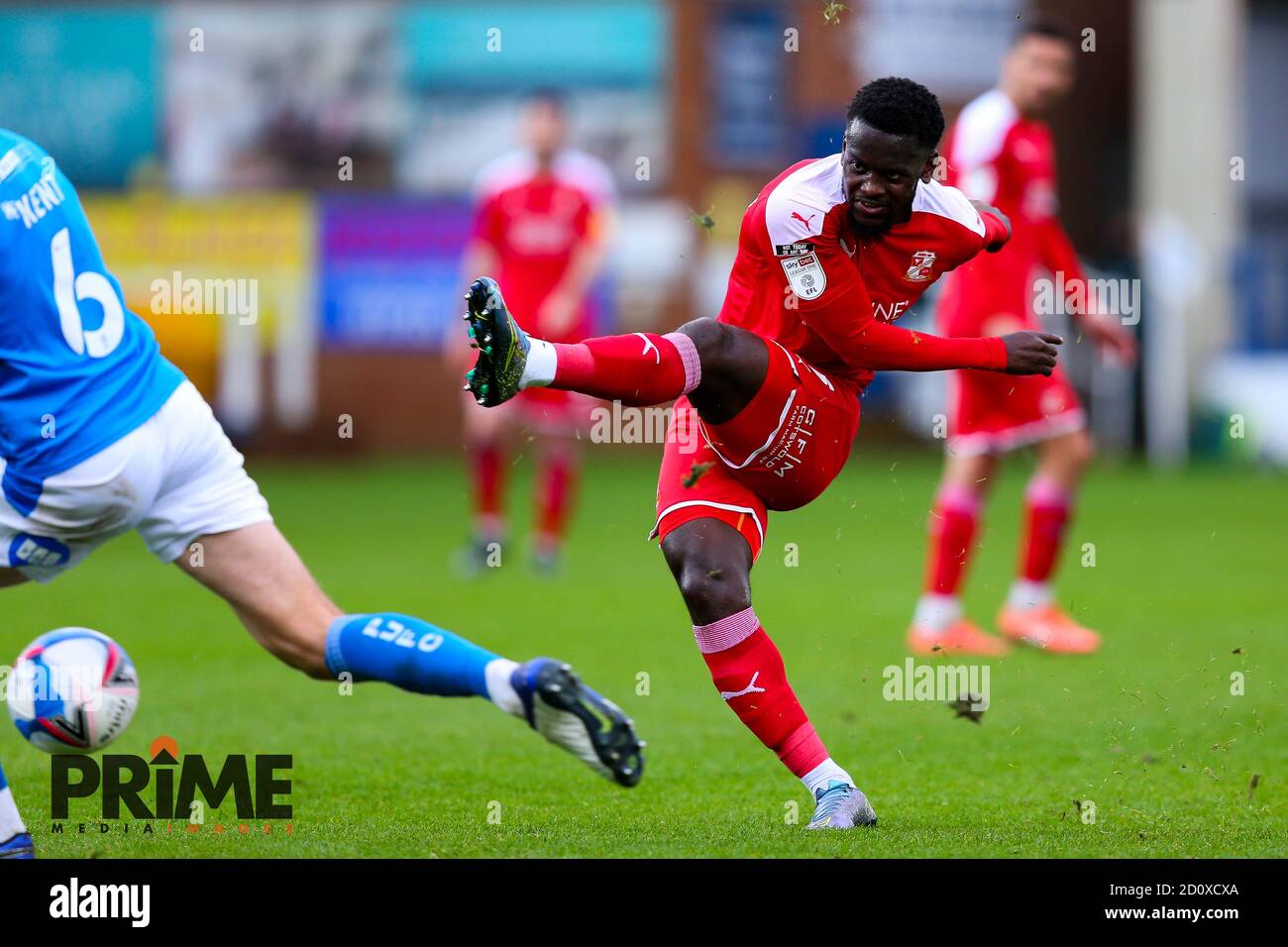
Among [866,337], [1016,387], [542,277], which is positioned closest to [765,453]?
[866,337]

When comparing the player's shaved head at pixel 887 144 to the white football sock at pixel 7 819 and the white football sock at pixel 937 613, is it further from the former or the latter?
the white football sock at pixel 937 613

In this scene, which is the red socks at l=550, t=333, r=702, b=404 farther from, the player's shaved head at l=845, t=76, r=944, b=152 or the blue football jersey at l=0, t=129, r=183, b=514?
the blue football jersey at l=0, t=129, r=183, b=514

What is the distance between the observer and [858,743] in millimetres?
5645

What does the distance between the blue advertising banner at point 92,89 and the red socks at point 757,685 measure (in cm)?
1754

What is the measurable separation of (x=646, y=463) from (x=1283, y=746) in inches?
595

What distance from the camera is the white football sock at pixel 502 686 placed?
12.7ft

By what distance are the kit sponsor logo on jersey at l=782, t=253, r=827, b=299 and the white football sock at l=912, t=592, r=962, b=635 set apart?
132 inches

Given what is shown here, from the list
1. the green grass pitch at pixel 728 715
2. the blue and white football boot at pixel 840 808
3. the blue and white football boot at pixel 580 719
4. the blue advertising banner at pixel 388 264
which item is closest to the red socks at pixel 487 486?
the green grass pitch at pixel 728 715

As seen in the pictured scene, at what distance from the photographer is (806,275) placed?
4.38 m

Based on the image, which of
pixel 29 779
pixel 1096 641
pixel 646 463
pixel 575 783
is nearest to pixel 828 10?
pixel 575 783

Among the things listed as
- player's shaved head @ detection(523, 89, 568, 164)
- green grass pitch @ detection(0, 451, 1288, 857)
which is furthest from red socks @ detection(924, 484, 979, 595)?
player's shaved head @ detection(523, 89, 568, 164)

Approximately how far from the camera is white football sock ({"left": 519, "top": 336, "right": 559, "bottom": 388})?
4.07 meters

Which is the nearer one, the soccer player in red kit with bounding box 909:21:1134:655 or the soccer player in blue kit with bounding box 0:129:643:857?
the soccer player in blue kit with bounding box 0:129:643:857
